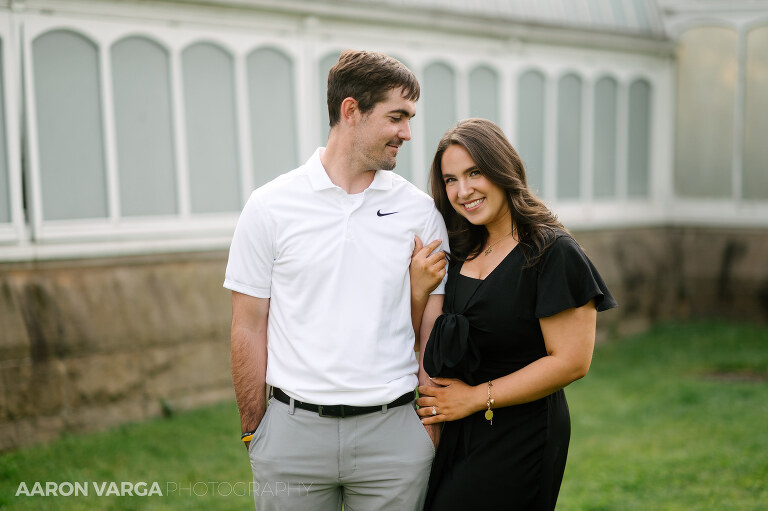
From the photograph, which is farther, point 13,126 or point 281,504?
point 13,126

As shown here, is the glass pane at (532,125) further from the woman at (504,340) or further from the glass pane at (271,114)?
the woman at (504,340)

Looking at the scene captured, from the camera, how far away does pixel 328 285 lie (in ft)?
9.93

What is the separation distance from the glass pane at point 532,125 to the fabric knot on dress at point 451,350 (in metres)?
7.17

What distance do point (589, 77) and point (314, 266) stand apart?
8686 mm

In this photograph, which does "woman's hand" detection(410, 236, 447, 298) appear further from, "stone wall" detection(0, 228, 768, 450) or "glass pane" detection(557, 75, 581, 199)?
"glass pane" detection(557, 75, 581, 199)

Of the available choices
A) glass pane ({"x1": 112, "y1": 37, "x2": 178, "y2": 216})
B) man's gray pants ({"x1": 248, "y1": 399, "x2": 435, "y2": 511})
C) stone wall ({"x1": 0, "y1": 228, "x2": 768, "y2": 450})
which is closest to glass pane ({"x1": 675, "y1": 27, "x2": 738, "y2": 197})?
stone wall ({"x1": 0, "y1": 228, "x2": 768, "y2": 450})

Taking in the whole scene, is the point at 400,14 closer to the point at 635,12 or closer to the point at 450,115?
the point at 450,115

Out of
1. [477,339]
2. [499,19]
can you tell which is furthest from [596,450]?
[499,19]

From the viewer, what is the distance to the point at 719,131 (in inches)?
451

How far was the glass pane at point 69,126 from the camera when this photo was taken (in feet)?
21.1

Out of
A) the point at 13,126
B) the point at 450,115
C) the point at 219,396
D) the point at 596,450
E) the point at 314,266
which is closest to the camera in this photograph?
the point at 314,266

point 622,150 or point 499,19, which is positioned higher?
point 499,19

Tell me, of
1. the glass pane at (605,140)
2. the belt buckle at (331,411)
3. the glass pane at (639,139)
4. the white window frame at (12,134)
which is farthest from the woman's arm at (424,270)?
the glass pane at (639,139)

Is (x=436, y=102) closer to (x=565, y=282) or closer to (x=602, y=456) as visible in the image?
(x=602, y=456)
